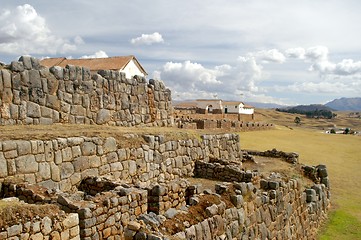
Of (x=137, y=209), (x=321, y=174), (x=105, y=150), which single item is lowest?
(x=321, y=174)

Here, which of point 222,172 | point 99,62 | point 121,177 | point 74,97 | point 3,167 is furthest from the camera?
point 99,62

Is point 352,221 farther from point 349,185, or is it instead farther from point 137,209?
point 137,209

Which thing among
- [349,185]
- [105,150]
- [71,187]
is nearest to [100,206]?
[71,187]

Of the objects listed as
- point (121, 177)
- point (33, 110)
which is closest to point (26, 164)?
point (33, 110)

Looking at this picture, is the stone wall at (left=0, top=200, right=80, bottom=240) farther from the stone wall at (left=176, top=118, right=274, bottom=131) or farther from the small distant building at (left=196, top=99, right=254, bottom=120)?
the small distant building at (left=196, top=99, right=254, bottom=120)

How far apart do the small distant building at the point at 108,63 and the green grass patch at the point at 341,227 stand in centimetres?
2964

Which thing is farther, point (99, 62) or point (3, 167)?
point (99, 62)

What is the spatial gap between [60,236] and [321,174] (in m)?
16.3

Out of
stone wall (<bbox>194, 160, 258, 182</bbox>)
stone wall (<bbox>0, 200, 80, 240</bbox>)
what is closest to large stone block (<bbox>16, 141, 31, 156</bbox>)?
stone wall (<bbox>0, 200, 80, 240</bbox>)

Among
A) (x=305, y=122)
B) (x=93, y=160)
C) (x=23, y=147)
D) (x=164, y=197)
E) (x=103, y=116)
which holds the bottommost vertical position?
(x=305, y=122)

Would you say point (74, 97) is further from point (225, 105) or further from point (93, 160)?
point (225, 105)

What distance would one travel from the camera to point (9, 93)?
1004 centimetres

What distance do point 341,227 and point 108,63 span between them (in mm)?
33573

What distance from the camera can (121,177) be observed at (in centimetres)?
1127
